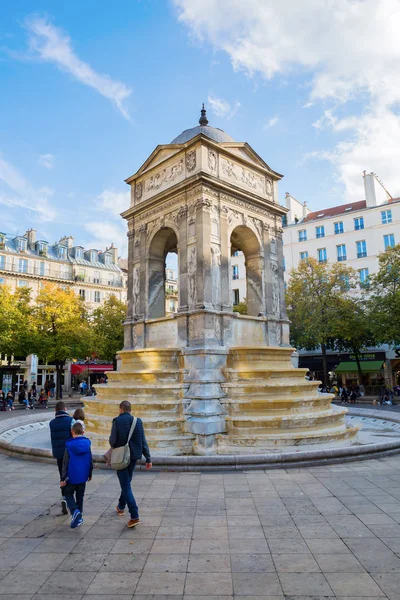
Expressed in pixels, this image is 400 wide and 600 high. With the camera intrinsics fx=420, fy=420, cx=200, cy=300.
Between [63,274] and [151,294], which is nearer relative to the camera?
[151,294]

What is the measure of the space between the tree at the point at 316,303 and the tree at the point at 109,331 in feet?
54.1

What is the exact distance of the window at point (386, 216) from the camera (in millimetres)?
44406

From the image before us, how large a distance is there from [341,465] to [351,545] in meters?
4.58

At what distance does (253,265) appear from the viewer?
16156mm

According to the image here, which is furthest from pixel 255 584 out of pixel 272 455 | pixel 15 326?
pixel 15 326

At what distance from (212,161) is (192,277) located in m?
4.25

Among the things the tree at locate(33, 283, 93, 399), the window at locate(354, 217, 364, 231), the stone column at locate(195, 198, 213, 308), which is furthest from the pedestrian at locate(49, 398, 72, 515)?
the window at locate(354, 217, 364, 231)

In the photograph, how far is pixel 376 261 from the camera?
148 feet

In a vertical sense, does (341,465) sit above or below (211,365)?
below

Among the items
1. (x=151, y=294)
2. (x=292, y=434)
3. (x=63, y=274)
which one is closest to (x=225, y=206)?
(x=151, y=294)

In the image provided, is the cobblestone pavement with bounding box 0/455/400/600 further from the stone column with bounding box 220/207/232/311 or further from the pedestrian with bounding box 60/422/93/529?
the stone column with bounding box 220/207/232/311

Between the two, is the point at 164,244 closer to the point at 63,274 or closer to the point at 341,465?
the point at 341,465

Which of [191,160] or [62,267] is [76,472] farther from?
[62,267]

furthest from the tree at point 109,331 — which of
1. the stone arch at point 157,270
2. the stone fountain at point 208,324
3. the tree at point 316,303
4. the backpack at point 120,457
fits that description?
the backpack at point 120,457
